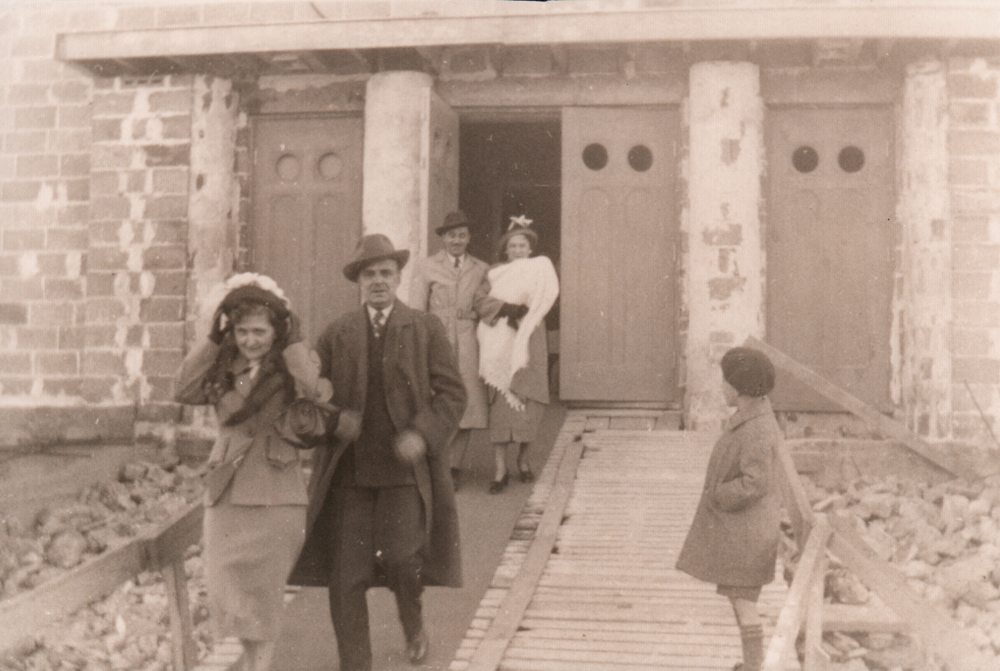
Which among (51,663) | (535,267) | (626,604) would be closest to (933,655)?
(626,604)

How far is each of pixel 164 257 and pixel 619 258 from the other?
139 inches

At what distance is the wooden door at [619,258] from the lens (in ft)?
26.1

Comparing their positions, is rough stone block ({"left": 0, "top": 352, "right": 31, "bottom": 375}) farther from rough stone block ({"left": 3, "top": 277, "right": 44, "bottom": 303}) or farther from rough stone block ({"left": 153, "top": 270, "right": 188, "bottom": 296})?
rough stone block ({"left": 153, "top": 270, "right": 188, "bottom": 296})

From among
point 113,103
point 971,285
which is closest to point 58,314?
point 113,103

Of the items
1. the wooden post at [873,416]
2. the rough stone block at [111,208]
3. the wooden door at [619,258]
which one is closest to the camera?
the wooden post at [873,416]

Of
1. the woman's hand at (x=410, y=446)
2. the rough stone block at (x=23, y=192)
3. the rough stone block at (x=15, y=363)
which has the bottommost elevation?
the woman's hand at (x=410, y=446)

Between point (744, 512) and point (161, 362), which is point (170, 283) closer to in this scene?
point (161, 362)

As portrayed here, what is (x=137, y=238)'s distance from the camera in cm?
817

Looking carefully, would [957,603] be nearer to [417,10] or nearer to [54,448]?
[417,10]

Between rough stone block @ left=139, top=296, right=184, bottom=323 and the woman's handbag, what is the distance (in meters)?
4.59

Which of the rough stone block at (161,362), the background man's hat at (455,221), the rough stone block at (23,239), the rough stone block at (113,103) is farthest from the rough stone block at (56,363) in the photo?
the background man's hat at (455,221)

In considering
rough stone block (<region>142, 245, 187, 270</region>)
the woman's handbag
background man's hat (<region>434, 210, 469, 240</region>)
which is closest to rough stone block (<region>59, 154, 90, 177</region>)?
rough stone block (<region>142, 245, 187, 270</region>)

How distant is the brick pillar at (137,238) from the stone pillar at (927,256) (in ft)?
17.8

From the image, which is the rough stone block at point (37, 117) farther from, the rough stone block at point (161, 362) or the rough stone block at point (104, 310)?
the rough stone block at point (161, 362)
